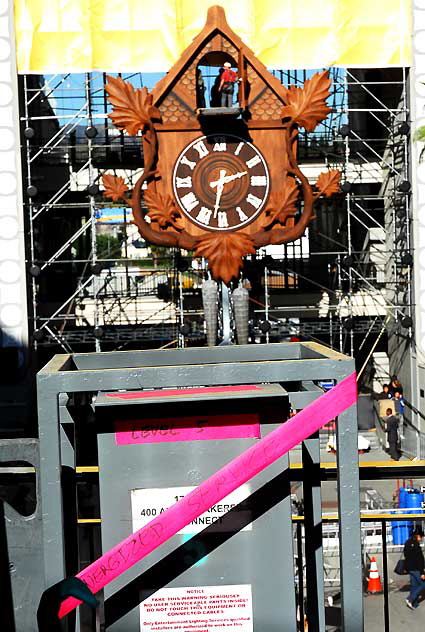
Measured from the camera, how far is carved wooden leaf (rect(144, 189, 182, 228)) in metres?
14.7

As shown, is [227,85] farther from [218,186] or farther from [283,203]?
[283,203]

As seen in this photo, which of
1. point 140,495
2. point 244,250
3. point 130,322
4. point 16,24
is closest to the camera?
point 140,495

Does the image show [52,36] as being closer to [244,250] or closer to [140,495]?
[244,250]

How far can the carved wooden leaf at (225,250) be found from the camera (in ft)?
50.1

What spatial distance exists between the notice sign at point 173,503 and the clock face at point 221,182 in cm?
1200

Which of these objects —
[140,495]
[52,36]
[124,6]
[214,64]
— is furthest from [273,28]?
[140,495]

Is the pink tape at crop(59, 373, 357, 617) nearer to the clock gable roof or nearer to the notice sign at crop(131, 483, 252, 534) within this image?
the notice sign at crop(131, 483, 252, 534)

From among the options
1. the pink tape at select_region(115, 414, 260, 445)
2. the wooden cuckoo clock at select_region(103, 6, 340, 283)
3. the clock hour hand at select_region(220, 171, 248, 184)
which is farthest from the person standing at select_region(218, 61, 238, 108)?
the pink tape at select_region(115, 414, 260, 445)

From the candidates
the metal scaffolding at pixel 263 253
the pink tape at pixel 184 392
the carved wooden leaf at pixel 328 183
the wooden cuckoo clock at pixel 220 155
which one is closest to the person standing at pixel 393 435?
the metal scaffolding at pixel 263 253

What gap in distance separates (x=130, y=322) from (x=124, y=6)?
25.7 feet

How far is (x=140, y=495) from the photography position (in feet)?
9.84

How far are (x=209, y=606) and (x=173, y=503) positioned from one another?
0.34 m

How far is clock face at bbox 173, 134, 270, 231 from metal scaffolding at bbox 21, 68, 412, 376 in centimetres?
580

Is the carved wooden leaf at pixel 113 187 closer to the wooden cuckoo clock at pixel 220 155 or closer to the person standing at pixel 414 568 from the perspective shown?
the wooden cuckoo clock at pixel 220 155
